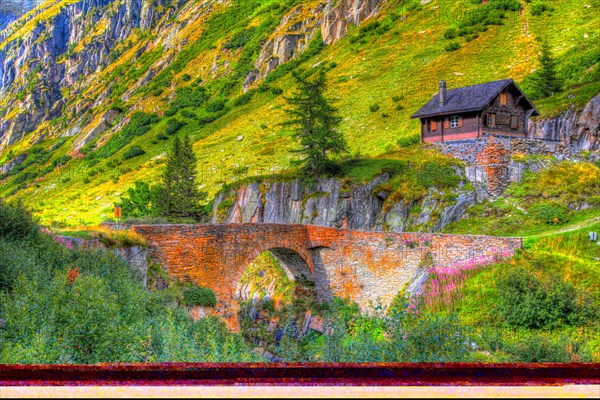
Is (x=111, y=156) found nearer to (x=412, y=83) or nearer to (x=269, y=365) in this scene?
(x=412, y=83)

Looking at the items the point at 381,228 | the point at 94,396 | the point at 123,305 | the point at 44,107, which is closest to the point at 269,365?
the point at 94,396

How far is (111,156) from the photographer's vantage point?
97.6 metres

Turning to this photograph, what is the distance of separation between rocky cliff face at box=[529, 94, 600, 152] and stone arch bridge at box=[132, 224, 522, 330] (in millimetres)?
17667

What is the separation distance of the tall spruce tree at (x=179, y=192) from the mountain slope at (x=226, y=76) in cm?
1316

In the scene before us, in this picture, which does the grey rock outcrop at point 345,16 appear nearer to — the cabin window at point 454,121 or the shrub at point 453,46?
the shrub at point 453,46

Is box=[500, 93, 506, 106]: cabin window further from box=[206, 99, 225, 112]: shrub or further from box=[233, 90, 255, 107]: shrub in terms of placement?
box=[206, 99, 225, 112]: shrub

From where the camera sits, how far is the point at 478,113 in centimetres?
3391

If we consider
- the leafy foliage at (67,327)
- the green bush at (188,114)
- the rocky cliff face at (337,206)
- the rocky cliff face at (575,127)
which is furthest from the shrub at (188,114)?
the leafy foliage at (67,327)

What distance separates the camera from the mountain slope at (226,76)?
60.4m

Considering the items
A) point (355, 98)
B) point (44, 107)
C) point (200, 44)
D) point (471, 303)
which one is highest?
point (200, 44)

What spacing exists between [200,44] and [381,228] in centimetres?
10828

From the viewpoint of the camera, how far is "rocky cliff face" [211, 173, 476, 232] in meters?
29.0

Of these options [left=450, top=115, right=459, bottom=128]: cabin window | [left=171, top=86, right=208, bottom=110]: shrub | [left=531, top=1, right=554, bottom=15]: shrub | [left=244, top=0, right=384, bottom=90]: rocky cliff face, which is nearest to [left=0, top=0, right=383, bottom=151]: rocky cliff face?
[left=244, top=0, right=384, bottom=90]: rocky cliff face

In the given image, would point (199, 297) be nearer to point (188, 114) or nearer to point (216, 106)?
point (216, 106)
